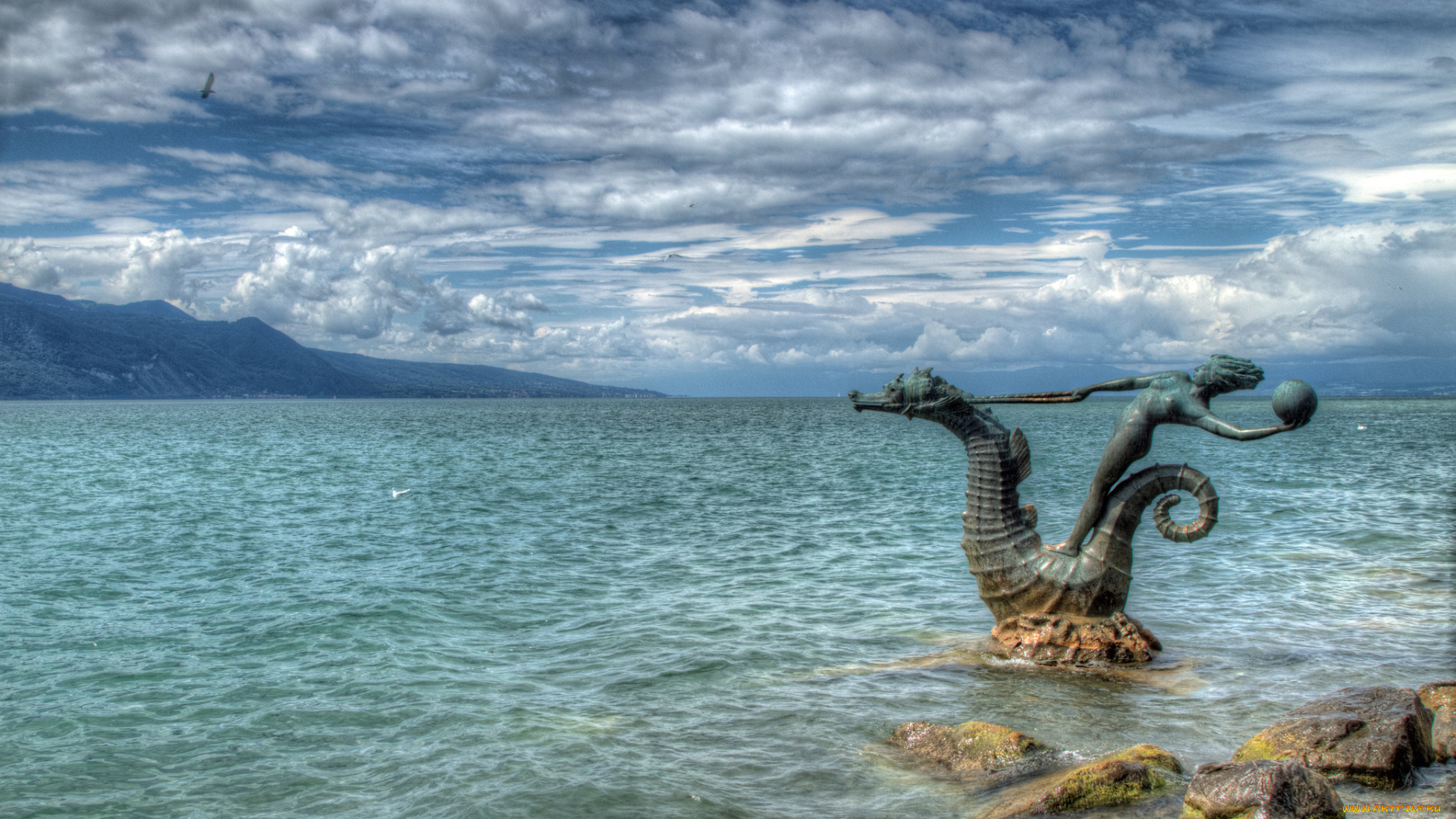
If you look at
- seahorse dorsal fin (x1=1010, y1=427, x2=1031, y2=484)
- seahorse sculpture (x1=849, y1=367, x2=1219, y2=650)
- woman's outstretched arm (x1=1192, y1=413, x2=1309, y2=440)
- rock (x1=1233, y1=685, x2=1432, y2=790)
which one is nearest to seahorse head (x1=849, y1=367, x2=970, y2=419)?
seahorse sculpture (x1=849, y1=367, x2=1219, y2=650)

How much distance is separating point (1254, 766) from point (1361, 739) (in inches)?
71.9

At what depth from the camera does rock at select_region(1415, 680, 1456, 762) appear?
713 cm

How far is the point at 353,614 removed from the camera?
558 inches

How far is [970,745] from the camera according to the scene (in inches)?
304

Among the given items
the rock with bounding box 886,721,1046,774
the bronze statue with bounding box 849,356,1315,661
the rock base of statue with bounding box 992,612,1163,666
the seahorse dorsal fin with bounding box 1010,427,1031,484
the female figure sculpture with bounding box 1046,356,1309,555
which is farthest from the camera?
the seahorse dorsal fin with bounding box 1010,427,1031,484

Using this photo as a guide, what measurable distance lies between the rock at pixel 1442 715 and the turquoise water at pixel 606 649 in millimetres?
1252

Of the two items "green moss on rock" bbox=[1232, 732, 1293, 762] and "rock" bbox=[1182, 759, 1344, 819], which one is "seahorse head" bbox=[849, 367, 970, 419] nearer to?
"green moss on rock" bbox=[1232, 732, 1293, 762]

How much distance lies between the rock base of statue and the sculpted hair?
10.3 feet

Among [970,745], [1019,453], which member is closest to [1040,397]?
[1019,453]

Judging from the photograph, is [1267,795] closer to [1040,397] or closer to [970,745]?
[970,745]

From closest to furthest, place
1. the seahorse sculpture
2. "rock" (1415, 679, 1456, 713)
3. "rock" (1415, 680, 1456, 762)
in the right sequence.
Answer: "rock" (1415, 680, 1456, 762), "rock" (1415, 679, 1456, 713), the seahorse sculpture

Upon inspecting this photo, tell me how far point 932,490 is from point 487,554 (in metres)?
18.0

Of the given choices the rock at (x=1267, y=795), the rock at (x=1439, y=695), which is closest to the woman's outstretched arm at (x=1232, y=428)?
the rock at (x=1439, y=695)

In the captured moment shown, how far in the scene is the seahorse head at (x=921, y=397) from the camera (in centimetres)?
1109
